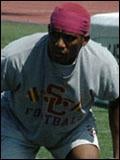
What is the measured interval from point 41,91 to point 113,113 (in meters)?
0.45

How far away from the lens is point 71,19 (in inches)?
179

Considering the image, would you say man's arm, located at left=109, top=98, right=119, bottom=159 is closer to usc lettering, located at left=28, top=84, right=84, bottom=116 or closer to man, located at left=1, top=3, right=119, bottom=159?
man, located at left=1, top=3, right=119, bottom=159

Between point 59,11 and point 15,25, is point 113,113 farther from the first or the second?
point 15,25

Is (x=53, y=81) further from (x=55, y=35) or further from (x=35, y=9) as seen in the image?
(x=35, y=9)

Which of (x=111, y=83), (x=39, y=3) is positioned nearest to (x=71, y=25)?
(x=111, y=83)

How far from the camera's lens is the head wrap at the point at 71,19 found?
14.8 feet

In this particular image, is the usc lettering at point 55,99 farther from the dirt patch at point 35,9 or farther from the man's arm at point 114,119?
the dirt patch at point 35,9

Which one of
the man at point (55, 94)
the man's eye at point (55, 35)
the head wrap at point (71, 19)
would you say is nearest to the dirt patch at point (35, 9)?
the man at point (55, 94)

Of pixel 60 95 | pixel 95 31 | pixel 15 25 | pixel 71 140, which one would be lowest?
pixel 15 25

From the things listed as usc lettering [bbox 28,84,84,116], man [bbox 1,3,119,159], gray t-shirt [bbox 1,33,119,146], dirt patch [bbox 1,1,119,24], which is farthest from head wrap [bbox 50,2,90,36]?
dirt patch [bbox 1,1,119,24]

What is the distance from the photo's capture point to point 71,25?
14.9 feet

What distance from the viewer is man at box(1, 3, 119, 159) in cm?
481

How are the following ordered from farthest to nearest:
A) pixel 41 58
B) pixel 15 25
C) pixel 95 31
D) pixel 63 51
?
1. pixel 15 25
2. pixel 95 31
3. pixel 41 58
4. pixel 63 51

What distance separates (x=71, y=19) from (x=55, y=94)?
1.85 feet
